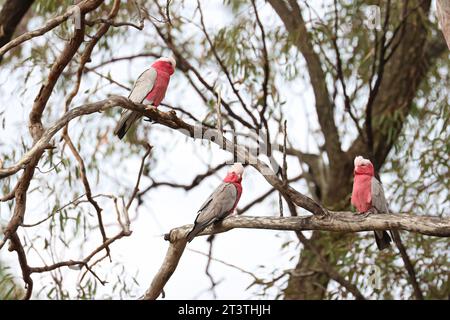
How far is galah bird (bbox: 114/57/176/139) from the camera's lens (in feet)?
8.77

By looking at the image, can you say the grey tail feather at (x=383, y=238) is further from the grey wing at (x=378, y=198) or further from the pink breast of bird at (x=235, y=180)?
the pink breast of bird at (x=235, y=180)

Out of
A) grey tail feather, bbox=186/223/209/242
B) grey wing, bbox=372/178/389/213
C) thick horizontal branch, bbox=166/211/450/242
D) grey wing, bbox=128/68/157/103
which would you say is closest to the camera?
thick horizontal branch, bbox=166/211/450/242

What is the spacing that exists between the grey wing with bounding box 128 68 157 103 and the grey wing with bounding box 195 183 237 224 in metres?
0.40

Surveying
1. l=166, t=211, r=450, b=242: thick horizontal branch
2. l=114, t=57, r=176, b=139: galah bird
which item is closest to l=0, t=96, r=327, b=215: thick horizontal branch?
l=166, t=211, r=450, b=242: thick horizontal branch

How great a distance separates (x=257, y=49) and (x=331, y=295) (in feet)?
3.71

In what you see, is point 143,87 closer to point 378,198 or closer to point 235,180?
point 235,180

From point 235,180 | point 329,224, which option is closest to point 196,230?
point 235,180

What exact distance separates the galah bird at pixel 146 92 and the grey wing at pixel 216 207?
34 centimetres

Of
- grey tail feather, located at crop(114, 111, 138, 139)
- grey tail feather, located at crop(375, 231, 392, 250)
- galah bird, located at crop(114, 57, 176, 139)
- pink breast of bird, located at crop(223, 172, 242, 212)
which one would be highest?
galah bird, located at crop(114, 57, 176, 139)

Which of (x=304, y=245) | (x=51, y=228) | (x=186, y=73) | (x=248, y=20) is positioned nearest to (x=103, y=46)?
(x=186, y=73)

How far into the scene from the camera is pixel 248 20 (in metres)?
4.00

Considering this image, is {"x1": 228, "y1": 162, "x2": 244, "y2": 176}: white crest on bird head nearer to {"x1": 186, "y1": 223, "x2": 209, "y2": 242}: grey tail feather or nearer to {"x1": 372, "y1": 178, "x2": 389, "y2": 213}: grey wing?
{"x1": 186, "y1": 223, "x2": 209, "y2": 242}: grey tail feather

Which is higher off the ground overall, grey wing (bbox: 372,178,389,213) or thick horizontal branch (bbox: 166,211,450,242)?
grey wing (bbox: 372,178,389,213)

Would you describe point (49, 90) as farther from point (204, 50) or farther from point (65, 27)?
point (204, 50)
